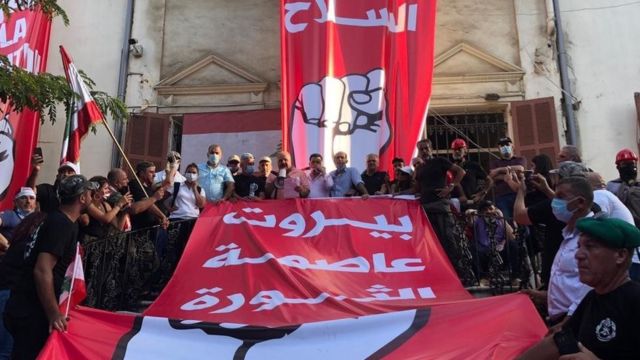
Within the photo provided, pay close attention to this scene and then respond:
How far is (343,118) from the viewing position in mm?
9141

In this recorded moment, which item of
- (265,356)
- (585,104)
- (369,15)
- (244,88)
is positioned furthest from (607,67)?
(265,356)

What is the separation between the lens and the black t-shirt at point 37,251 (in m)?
3.75

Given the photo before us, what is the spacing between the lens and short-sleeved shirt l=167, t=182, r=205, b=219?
731 cm

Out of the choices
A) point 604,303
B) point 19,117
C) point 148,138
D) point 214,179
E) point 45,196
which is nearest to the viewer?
point 604,303

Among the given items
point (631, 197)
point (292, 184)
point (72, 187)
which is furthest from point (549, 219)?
point (292, 184)

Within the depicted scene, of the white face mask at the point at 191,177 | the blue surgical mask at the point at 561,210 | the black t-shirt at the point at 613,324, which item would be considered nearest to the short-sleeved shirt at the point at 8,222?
the white face mask at the point at 191,177

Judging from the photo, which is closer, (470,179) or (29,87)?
(29,87)

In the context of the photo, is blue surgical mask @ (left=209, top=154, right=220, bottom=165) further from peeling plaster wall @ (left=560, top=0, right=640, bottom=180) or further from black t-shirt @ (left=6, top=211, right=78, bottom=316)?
peeling plaster wall @ (left=560, top=0, right=640, bottom=180)

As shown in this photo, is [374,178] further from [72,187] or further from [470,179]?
[72,187]

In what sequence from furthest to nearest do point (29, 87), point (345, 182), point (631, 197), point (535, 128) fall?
point (535, 128) → point (345, 182) → point (631, 197) → point (29, 87)

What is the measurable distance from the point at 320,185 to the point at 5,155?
5.69m

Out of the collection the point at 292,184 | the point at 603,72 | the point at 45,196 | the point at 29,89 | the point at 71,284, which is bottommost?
the point at 71,284

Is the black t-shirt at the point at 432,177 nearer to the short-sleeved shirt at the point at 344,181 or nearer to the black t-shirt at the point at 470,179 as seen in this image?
the black t-shirt at the point at 470,179

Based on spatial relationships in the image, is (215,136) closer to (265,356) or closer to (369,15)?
(369,15)
